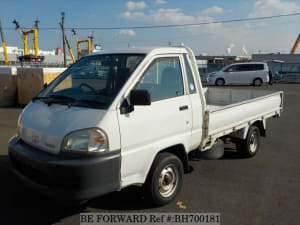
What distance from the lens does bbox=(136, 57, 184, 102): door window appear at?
3.47 meters

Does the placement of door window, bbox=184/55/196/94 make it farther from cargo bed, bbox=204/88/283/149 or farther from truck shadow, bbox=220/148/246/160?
truck shadow, bbox=220/148/246/160

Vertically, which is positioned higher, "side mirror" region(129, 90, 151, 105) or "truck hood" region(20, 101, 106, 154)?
"side mirror" region(129, 90, 151, 105)

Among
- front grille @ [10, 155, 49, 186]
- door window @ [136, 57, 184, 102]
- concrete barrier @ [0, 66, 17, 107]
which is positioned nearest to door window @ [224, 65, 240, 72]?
concrete barrier @ [0, 66, 17, 107]

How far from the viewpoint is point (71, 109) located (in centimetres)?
310

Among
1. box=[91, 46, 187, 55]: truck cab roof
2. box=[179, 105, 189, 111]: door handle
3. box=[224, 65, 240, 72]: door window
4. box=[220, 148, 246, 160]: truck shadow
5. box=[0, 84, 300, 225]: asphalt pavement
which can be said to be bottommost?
box=[0, 84, 300, 225]: asphalt pavement

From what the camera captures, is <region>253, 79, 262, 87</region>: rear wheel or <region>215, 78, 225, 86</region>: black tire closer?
<region>253, 79, 262, 87</region>: rear wheel

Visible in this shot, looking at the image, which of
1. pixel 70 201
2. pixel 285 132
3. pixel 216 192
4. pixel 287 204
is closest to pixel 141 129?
pixel 70 201

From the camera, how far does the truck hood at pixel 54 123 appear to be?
9.42 ft

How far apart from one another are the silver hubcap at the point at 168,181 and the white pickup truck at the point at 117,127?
0.01m

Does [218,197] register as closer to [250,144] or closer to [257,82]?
[250,144]

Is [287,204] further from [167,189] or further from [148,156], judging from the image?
[148,156]

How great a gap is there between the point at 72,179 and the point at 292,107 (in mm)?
12754

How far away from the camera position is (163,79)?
3.70 m

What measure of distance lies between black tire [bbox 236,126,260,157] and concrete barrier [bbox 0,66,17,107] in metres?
9.61
